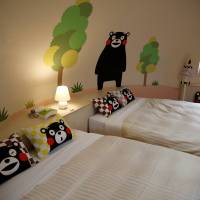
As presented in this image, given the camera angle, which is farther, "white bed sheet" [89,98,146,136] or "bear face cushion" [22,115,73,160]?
"white bed sheet" [89,98,146,136]

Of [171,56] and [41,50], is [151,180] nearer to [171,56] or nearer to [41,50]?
[41,50]

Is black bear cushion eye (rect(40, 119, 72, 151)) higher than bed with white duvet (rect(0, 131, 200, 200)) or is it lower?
higher

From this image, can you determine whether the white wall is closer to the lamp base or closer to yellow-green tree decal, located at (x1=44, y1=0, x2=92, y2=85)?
yellow-green tree decal, located at (x1=44, y1=0, x2=92, y2=85)

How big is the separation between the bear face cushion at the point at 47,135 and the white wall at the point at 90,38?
1.55ft

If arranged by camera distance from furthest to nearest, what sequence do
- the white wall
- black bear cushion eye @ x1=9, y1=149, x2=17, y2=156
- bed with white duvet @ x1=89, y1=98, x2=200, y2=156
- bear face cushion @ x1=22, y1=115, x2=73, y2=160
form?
bed with white duvet @ x1=89, y1=98, x2=200, y2=156 < the white wall < bear face cushion @ x1=22, y1=115, x2=73, y2=160 < black bear cushion eye @ x1=9, y1=149, x2=17, y2=156

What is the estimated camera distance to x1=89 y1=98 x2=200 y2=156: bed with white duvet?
Answer: 210 centimetres

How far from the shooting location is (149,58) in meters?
3.96

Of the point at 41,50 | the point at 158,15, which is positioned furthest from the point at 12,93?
the point at 158,15

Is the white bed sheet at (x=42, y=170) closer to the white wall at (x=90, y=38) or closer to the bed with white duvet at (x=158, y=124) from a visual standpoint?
the bed with white duvet at (x=158, y=124)

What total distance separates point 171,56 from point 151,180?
327 cm

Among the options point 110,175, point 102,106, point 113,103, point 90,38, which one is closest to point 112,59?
point 90,38

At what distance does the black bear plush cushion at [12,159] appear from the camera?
1417 mm

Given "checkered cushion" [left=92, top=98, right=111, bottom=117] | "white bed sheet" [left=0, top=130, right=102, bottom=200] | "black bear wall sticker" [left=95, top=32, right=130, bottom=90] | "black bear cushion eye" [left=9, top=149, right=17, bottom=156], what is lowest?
"white bed sheet" [left=0, top=130, right=102, bottom=200]

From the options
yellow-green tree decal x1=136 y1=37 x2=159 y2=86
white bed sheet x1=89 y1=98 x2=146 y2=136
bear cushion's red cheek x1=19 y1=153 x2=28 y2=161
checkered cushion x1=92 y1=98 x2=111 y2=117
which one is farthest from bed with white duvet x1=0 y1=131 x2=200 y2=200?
yellow-green tree decal x1=136 y1=37 x2=159 y2=86
